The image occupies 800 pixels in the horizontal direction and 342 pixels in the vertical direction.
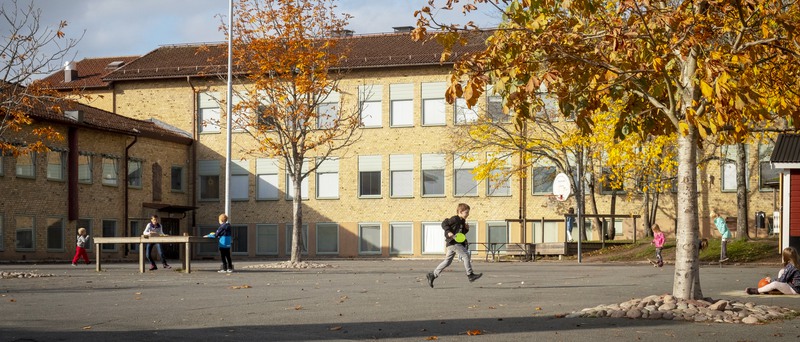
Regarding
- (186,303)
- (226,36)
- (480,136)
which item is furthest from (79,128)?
(186,303)

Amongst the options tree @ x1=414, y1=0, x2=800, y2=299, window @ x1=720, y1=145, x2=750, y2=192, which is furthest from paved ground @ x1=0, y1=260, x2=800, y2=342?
window @ x1=720, y1=145, x2=750, y2=192

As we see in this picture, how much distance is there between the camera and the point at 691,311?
1498 centimetres

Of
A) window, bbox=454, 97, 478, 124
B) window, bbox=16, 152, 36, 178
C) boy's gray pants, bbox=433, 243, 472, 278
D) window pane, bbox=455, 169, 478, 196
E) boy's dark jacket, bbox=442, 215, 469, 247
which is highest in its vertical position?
window, bbox=454, 97, 478, 124

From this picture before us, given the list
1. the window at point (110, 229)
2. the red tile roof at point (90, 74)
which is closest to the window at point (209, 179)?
the red tile roof at point (90, 74)

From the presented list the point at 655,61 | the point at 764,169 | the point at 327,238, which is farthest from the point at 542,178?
the point at 655,61

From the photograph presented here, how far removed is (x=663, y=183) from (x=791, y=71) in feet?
117

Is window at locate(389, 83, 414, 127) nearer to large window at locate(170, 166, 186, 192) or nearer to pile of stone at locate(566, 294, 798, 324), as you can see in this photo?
large window at locate(170, 166, 186, 192)

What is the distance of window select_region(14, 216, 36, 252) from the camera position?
172 feet

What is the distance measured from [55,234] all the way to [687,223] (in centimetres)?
4295

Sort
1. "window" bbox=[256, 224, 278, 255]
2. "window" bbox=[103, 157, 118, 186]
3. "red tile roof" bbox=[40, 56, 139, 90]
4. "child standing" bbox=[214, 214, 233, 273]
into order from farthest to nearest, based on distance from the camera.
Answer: "red tile roof" bbox=[40, 56, 139, 90] → "window" bbox=[256, 224, 278, 255] → "window" bbox=[103, 157, 118, 186] → "child standing" bbox=[214, 214, 233, 273]

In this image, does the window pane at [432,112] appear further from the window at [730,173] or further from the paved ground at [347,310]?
the paved ground at [347,310]

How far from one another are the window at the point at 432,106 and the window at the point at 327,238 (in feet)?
23.8

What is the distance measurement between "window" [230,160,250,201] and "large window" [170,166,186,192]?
104 inches

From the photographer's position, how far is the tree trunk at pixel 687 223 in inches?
625
